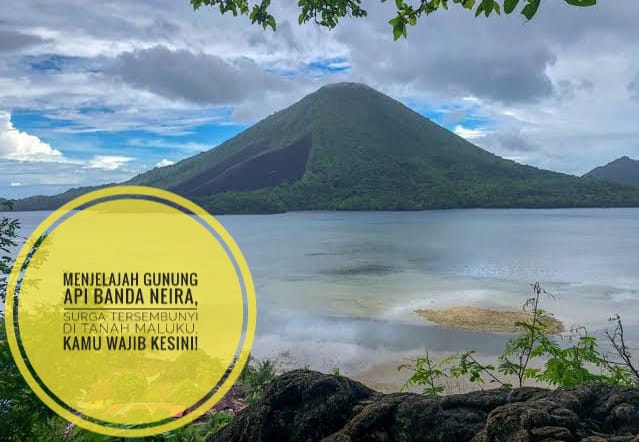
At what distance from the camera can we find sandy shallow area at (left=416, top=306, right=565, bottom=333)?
22172 millimetres

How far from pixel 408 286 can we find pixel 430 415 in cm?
3189

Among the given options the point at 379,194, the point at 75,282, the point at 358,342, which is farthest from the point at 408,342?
the point at 379,194

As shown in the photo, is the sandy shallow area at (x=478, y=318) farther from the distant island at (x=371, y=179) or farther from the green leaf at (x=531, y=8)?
the distant island at (x=371, y=179)

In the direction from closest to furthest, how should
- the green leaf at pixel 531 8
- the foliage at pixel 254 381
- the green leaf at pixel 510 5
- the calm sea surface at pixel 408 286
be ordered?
1. the green leaf at pixel 510 5
2. the green leaf at pixel 531 8
3. the foliage at pixel 254 381
4. the calm sea surface at pixel 408 286

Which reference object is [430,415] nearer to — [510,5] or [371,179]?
[510,5]

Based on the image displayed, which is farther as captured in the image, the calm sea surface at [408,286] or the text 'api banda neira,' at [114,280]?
the calm sea surface at [408,286]

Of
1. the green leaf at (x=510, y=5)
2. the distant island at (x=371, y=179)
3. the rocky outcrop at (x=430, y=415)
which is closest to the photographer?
the green leaf at (x=510, y=5)

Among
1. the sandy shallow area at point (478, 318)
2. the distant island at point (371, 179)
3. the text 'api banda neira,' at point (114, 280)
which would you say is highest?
the distant island at point (371, 179)

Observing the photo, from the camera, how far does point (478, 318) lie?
2398cm

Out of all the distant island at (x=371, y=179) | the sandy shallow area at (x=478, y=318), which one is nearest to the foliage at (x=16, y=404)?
the sandy shallow area at (x=478, y=318)

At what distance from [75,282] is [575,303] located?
29381 mm

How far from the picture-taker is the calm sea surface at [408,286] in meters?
20.5

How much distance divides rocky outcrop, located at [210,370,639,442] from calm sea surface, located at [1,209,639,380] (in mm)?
14307

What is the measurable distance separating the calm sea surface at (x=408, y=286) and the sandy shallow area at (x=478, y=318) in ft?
3.00
